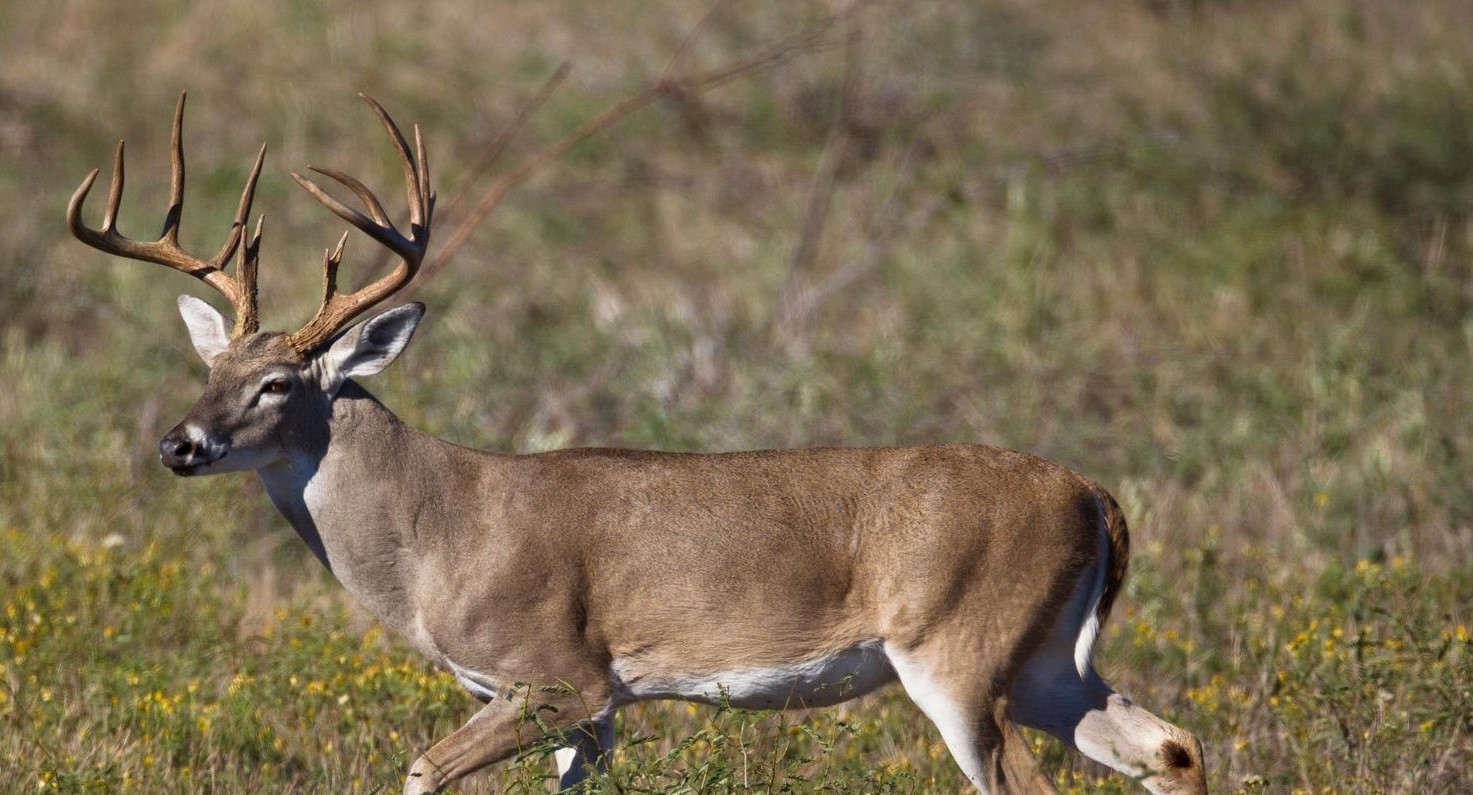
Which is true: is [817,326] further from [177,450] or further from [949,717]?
[177,450]

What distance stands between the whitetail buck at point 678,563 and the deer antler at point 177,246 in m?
0.02

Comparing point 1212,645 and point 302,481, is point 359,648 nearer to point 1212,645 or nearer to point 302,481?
point 302,481

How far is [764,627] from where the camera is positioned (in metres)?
5.38

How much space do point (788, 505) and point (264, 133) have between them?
35.3 feet

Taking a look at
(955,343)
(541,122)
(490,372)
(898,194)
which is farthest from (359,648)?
(541,122)

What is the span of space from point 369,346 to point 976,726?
223 cm

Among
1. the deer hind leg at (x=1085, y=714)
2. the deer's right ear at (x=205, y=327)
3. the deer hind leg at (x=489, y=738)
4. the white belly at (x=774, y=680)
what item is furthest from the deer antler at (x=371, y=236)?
the deer hind leg at (x=1085, y=714)

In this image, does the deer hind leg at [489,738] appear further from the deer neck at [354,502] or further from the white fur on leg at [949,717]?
the white fur on leg at [949,717]

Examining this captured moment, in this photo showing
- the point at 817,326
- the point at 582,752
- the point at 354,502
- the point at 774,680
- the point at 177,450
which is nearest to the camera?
the point at 177,450

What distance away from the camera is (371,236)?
5.48 meters

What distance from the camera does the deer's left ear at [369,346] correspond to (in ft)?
18.3

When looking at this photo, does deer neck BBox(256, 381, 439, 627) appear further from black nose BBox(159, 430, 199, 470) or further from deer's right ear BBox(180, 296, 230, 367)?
deer's right ear BBox(180, 296, 230, 367)

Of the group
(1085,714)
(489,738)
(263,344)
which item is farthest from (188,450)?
(1085,714)

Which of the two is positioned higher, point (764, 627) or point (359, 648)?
point (764, 627)
